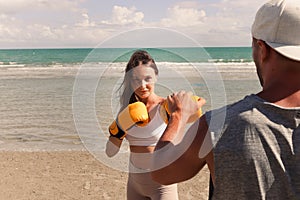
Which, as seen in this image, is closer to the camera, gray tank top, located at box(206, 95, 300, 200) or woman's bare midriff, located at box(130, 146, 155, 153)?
gray tank top, located at box(206, 95, 300, 200)

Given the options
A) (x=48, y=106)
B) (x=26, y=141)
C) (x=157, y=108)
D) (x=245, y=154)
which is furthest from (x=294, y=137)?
(x=48, y=106)

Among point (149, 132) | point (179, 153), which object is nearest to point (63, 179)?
point (149, 132)

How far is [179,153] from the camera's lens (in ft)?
4.85

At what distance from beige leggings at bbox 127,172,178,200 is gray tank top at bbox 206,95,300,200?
1.72 meters

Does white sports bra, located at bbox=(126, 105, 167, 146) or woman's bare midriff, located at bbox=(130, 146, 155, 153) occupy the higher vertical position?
white sports bra, located at bbox=(126, 105, 167, 146)

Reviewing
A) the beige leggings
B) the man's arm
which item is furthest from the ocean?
the man's arm

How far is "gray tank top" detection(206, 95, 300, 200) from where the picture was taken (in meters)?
1.34

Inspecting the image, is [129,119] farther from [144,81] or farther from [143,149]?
[144,81]

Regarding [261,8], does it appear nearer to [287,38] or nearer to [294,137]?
[287,38]

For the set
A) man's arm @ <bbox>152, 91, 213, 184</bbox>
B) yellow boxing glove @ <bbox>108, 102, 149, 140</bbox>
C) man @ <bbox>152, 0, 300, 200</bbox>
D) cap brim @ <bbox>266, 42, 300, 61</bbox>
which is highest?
cap brim @ <bbox>266, 42, 300, 61</bbox>

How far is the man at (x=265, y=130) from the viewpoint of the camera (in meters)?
1.34

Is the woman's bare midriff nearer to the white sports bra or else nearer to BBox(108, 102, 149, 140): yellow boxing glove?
the white sports bra

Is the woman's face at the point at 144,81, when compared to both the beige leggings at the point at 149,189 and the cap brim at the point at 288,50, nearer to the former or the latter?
the beige leggings at the point at 149,189

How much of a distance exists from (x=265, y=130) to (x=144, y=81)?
201cm
